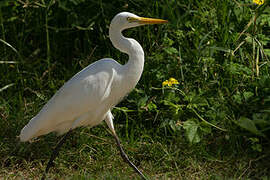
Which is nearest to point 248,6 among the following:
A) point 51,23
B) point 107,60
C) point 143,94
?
point 143,94

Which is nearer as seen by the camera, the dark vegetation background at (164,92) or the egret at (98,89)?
the egret at (98,89)

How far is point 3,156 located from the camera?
11.9 feet

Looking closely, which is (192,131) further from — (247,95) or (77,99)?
(77,99)

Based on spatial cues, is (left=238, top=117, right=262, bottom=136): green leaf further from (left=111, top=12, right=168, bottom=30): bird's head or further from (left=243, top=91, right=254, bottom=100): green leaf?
(left=111, top=12, right=168, bottom=30): bird's head

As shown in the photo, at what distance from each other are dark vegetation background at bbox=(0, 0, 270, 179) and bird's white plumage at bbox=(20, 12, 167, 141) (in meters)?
0.38

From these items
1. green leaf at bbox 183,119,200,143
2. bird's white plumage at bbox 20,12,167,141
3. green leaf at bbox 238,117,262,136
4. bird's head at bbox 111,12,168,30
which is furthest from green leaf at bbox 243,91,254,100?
bird's head at bbox 111,12,168,30

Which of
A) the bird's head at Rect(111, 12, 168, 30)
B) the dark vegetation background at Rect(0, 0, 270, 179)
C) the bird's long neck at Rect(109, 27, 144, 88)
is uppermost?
the bird's head at Rect(111, 12, 168, 30)

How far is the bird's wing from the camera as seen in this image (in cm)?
321

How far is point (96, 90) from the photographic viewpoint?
3.20 meters

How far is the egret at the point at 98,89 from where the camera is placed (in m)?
3.21

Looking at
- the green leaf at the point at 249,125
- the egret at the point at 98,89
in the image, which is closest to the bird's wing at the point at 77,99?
the egret at the point at 98,89

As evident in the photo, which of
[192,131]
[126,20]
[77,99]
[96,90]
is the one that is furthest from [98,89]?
[192,131]

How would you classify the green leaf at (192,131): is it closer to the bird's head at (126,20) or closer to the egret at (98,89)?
the egret at (98,89)

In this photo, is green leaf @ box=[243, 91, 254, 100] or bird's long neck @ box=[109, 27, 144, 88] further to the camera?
green leaf @ box=[243, 91, 254, 100]
